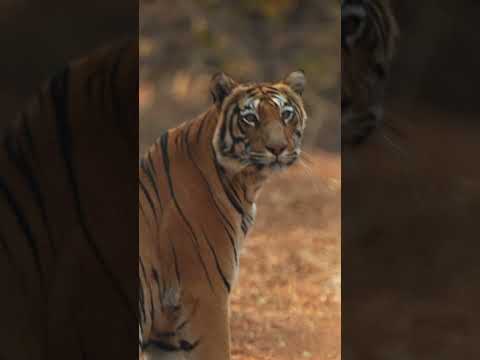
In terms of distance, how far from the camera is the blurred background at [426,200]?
8.36ft

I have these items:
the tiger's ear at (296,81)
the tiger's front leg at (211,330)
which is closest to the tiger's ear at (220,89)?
the tiger's ear at (296,81)

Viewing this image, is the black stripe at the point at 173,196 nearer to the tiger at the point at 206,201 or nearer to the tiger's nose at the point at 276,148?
the tiger at the point at 206,201

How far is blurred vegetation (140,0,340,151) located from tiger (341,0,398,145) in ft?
0.13

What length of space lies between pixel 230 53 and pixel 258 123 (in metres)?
0.31

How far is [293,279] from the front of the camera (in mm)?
2672

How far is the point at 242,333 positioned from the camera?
2.67m
